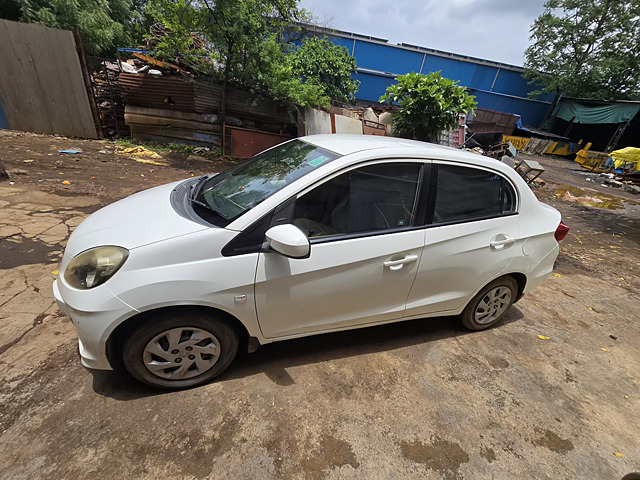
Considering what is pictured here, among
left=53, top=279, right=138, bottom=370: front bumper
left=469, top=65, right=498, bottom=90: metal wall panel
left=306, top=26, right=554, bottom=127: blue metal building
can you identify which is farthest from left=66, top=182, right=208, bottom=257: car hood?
left=469, top=65, right=498, bottom=90: metal wall panel

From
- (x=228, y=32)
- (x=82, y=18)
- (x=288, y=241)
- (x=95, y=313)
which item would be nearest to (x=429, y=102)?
(x=228, y=32)

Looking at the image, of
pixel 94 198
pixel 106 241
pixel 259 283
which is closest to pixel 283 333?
pixel 259 283

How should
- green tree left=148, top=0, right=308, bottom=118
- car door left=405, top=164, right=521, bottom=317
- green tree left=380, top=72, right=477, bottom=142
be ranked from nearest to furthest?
1. car door left=405, top=164, right=521, bottom=317
2. green tree left=380, top=72, right=477, bottom=142
3. green tree left=148, top=0, right=308, bottom=118

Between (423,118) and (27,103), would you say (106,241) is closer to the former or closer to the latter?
(423,118)

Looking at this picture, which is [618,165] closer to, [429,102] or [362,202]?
[429,102]

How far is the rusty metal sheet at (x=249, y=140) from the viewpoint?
9125mm

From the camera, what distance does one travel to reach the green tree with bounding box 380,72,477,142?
6.65 m

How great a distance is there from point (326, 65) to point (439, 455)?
11.9 metres

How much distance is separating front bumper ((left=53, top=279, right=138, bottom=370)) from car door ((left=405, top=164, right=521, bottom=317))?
1.96 m

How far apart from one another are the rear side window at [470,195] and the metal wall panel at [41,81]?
32.5ft

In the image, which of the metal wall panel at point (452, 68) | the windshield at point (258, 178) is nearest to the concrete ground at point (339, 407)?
the windshield at point (258, 178)

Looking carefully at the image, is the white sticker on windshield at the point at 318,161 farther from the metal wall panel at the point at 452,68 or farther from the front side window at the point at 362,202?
the metal wall panel at the point at 452,68

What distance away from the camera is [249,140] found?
30.4ft

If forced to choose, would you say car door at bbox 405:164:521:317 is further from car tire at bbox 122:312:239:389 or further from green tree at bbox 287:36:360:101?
green tree at bbox 287:36:360:101
